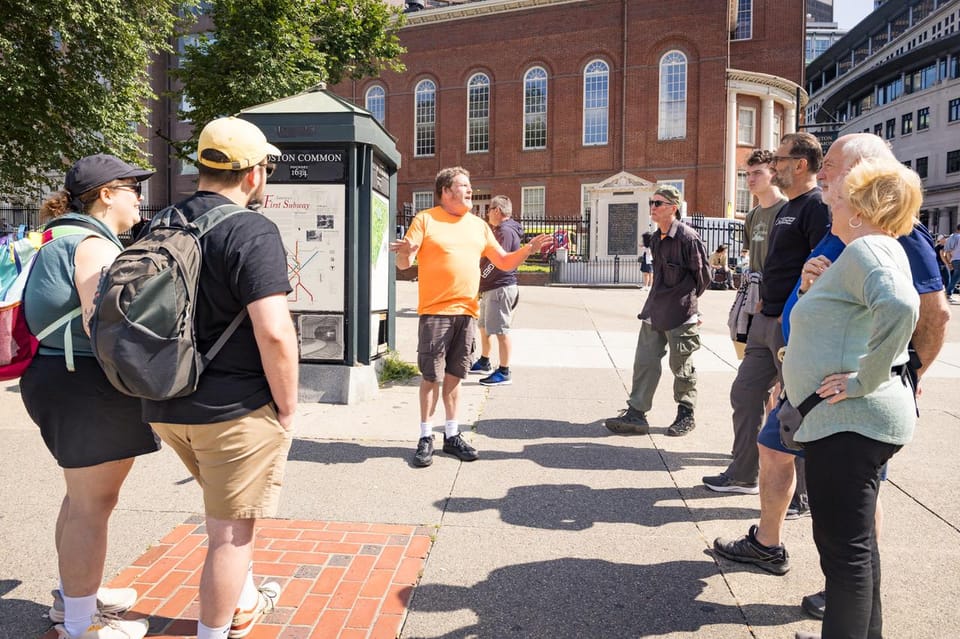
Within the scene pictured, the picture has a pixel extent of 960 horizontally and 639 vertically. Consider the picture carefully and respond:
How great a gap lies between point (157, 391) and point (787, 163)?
12.0 feet

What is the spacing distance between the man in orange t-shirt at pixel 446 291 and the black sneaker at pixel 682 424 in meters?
1.80

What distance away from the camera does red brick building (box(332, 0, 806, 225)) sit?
3133 cm

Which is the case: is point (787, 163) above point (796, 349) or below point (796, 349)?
above

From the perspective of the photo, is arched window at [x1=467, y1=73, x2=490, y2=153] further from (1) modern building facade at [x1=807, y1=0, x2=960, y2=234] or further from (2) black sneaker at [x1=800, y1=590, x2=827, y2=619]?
(2) black sneaker at [x1=800, y1=590, x2=827, y2=619]

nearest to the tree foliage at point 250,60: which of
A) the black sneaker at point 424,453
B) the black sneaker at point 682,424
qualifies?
the black sneaker at point 424,453

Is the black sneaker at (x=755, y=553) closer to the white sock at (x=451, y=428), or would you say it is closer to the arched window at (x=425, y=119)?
the white sock at (x=451, y=428)

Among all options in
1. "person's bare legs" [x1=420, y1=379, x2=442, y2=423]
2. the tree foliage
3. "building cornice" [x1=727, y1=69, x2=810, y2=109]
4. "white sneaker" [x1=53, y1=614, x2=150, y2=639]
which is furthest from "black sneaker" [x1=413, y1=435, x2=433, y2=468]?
"building cornice" [x1=727, y1=69, x2=810, y2=109]

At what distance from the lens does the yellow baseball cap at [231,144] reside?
7.47 ft

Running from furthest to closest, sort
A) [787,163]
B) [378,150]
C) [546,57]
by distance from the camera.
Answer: [546,57] < [378,150] < [787,163]

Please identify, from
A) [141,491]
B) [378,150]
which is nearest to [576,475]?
[141,491]

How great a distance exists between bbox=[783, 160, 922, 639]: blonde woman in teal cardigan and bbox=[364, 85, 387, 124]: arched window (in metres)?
37.4

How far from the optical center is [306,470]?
458cm

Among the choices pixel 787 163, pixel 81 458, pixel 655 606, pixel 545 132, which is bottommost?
pixel 655 606

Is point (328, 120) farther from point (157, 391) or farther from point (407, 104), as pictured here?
point (407, 104)
